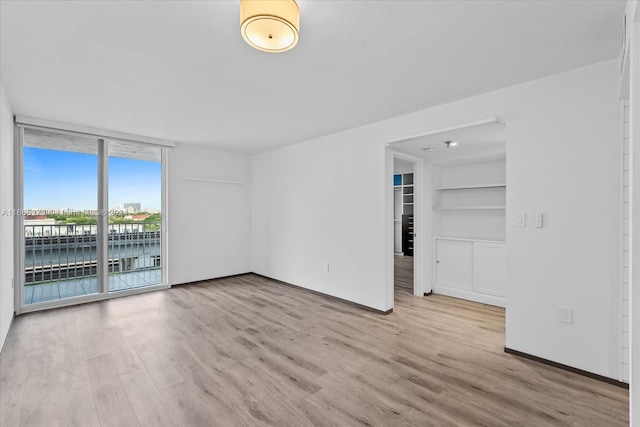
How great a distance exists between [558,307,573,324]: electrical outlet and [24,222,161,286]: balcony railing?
5.47 metres

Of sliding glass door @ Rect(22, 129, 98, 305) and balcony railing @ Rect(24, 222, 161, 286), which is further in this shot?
balcony railing @ Rect(24, 222, 161, 286)

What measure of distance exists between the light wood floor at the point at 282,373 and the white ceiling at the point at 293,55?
2.46 metres

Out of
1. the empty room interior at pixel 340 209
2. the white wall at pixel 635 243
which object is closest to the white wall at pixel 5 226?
the empty room interior at pixel 340 209

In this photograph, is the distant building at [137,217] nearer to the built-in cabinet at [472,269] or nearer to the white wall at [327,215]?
the white wall at [327,215]

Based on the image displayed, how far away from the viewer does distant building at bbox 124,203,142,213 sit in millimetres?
4715

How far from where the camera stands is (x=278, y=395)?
2109 millimetres

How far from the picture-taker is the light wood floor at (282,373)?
75.2 inches

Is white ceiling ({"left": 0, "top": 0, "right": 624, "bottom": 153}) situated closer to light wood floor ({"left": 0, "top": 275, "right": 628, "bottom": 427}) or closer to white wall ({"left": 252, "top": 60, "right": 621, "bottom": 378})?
white wall ({"left": 252, "top": 60, "right": 621, "bottom": 378})

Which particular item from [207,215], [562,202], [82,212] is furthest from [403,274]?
[82,212]

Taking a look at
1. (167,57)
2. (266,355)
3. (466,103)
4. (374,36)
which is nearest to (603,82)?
(466,103)

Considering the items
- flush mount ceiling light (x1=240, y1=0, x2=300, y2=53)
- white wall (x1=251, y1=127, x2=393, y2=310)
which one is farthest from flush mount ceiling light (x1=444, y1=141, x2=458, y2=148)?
flush mount ceiling light (x1=240, y1=0, x2=300, y2=53)

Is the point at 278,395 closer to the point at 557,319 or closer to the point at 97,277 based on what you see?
the point at 557,319

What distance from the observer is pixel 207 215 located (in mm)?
5496

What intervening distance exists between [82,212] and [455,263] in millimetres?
5531
